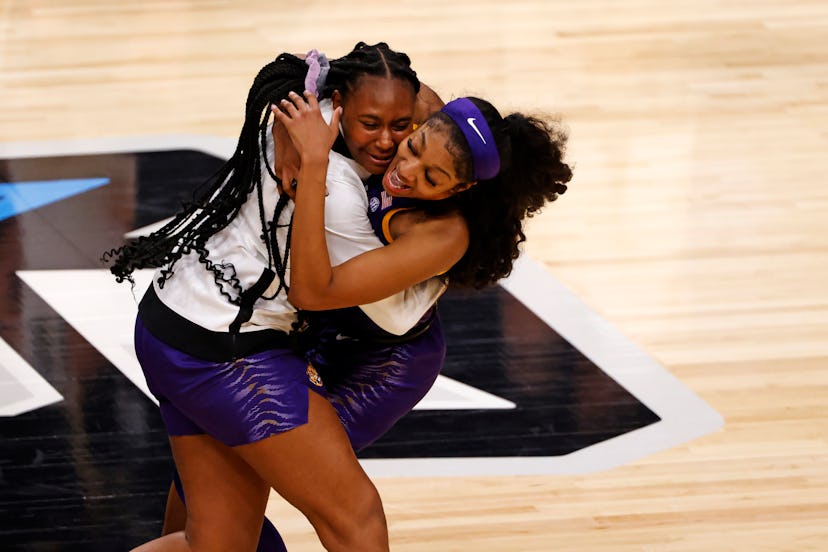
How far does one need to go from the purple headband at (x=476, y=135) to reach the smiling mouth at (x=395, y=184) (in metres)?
0.13

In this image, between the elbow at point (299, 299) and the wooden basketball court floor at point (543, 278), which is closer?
the elbow at point (299, 299)

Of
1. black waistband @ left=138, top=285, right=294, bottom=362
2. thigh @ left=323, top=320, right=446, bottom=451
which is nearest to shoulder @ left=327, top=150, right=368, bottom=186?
black waistband @ left=138, top=285, right=294, bottom=362

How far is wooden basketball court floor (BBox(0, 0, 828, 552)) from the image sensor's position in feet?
11.5

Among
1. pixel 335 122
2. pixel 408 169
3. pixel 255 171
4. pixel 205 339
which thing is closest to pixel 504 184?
pixel 408 169

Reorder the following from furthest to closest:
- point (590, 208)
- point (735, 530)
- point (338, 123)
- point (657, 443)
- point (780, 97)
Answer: point (780, 97) < point (590, 208) < point (657, 443) < point (735, 530) < point (338, 123)

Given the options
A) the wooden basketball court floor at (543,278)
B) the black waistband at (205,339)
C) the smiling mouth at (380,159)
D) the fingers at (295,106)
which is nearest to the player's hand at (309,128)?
the fingers at (295,106)

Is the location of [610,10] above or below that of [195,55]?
above

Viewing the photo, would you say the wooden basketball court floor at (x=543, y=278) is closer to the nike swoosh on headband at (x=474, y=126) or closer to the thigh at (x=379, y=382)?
the thigh at (x=379, y=382)

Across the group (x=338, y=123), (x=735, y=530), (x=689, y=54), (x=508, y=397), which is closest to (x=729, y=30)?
(x=689, y=54)

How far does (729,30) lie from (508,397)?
398cm

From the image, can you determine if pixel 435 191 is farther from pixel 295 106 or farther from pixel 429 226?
pixel 295 106

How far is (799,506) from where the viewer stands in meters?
3.47

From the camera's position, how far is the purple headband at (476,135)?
2250 millimetres

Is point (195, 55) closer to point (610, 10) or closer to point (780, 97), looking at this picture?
point (610, 10)
